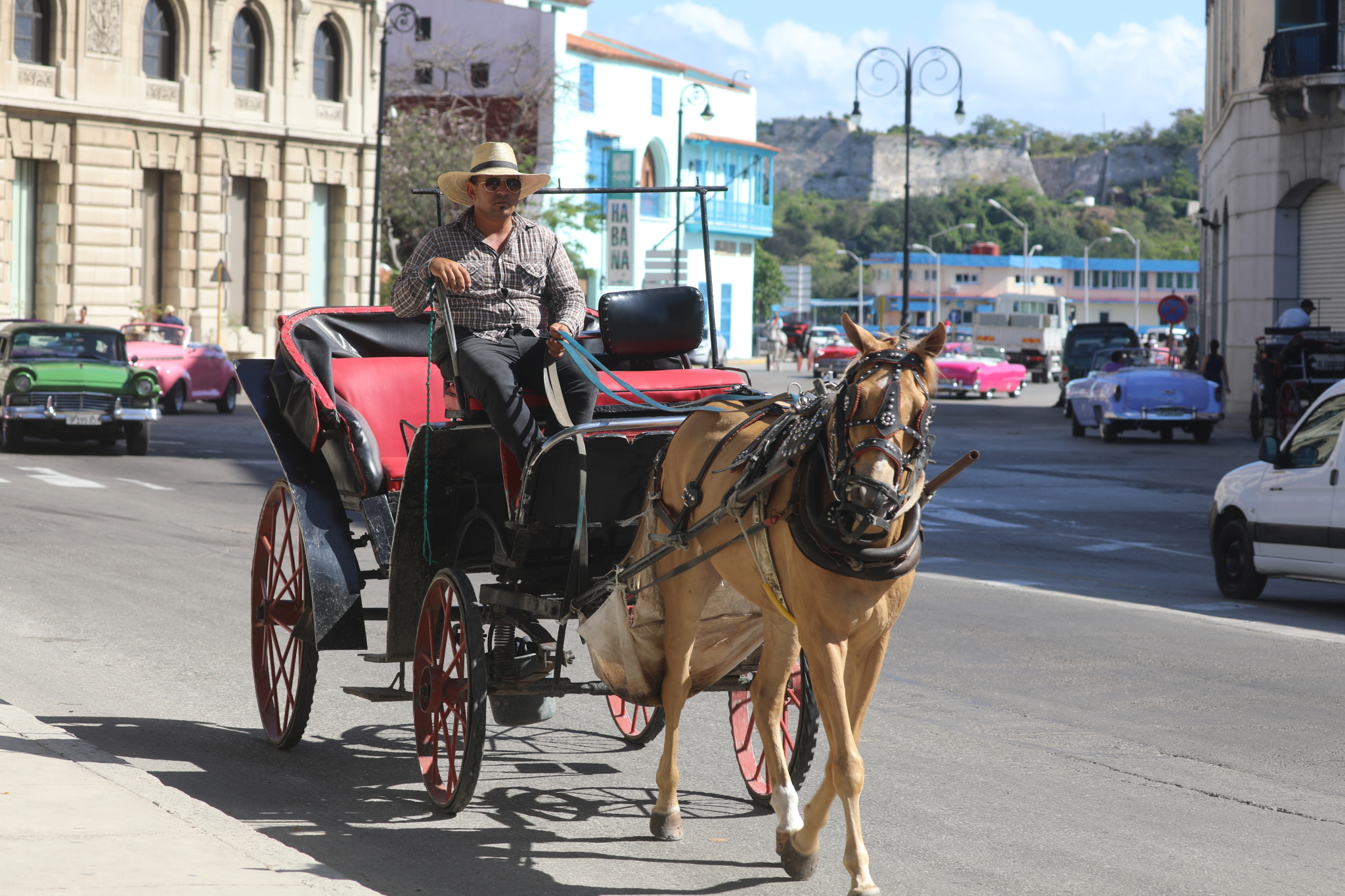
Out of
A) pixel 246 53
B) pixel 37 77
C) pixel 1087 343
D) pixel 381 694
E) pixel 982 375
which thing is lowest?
pixel 381 694

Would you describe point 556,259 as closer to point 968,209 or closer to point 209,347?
point 209,347

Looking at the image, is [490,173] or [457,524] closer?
[490,173]

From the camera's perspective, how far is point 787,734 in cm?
637

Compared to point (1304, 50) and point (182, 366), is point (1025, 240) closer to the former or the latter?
point (1304, 50)

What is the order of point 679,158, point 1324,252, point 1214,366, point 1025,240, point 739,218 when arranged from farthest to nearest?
point 1025,240, point 739,218, point 679,158, point 1214,366, point 1324,252

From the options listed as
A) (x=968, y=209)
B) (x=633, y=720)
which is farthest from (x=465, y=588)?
(x=968, y=209)

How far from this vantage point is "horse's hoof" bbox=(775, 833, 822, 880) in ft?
17.2

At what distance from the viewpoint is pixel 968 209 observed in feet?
617

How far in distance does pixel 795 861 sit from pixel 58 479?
1670 cm

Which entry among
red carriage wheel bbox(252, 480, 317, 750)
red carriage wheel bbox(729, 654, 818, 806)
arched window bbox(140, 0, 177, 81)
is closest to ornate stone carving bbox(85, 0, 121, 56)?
arched window bbox(140, 0, 177, 81)

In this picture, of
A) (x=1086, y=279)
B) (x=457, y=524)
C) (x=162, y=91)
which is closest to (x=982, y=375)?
(x=162, y=91)

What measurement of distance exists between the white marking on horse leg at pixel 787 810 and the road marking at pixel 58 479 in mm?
15403

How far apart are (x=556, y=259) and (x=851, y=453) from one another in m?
2.63

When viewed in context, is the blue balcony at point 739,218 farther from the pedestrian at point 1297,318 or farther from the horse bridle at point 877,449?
the horse bridle at point 877,449
